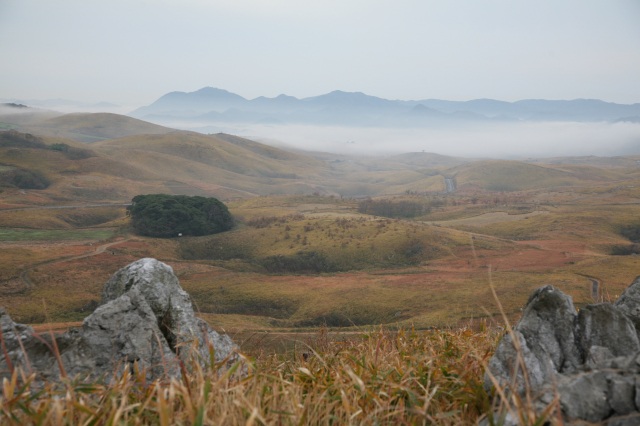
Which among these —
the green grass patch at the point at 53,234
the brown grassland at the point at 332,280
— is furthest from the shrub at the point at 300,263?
the green grass patch at the point at 53,234

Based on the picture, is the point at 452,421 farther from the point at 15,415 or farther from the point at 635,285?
the point at 635,285

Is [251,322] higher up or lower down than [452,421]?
lower down

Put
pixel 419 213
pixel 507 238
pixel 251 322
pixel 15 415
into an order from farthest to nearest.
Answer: pixel 419 213
pixel 507 238
pixel 251 322
pixel 15 415

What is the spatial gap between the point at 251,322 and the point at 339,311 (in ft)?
37.5

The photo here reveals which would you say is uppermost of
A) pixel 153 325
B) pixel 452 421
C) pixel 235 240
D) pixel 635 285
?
pixel 635 285

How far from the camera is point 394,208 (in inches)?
6078

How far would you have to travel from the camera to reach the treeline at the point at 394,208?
5891 inches

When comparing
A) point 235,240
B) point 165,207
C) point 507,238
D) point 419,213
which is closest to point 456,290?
point 507,238

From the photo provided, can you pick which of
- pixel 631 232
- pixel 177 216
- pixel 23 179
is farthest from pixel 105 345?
pixel 23 179

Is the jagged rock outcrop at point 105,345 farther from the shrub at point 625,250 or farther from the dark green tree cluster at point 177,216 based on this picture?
the dark green tree cluster at point 177,216

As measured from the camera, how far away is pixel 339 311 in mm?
59844

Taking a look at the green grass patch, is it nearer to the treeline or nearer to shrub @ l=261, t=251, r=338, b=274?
shrub @ l=261, t=251, r=338, b=274

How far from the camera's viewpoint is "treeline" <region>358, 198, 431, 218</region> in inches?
5891

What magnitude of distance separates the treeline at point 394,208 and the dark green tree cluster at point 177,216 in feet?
155
